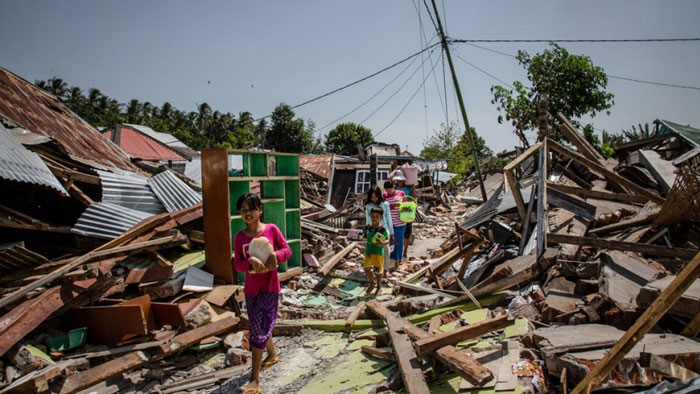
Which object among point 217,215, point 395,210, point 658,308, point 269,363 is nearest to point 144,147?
point 217,215

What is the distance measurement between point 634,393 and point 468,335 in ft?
3.89

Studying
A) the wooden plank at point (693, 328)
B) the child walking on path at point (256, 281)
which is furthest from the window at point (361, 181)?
the wooden plank at point (693, 328)

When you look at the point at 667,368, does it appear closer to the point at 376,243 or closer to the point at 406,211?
the point at 376,243

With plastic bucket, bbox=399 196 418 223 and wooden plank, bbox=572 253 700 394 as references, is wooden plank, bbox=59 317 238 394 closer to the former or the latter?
plastic bucket, bbox=399 196 418 223

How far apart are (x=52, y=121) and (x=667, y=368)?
31.5 feet

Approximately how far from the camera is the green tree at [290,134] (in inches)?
1690

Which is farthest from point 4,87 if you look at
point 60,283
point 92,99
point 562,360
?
point 92,99

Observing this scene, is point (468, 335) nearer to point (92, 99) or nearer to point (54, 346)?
point (54, 346)

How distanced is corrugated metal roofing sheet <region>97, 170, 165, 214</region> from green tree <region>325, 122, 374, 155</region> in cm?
4209

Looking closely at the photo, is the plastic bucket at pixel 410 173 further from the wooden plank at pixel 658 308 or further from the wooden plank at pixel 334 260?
the wooden plank at pixel 658 308

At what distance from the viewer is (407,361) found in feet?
11.0

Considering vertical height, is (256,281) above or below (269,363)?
above

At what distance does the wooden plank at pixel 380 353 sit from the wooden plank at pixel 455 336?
1.94ft

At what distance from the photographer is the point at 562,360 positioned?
2.84 meters
